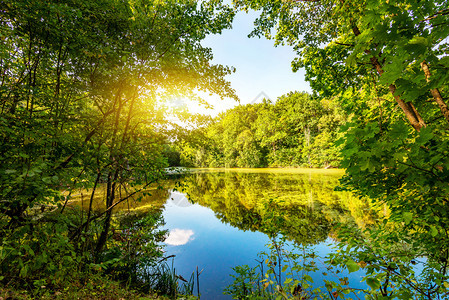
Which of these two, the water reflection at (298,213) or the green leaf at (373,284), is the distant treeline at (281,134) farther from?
the green leaf at (373,284)

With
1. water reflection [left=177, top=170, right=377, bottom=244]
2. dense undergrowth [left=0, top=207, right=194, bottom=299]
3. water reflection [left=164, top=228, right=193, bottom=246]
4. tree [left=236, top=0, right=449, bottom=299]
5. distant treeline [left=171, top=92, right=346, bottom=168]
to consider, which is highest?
distant treeline [left=171, top=92, right=346, bottom=168]

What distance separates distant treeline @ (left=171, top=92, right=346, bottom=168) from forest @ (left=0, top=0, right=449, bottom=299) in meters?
30.2

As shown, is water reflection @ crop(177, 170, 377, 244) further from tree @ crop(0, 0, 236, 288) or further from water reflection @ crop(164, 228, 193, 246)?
tree @ crop(0, 0, 236, 288)

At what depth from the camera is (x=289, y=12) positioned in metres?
5.57

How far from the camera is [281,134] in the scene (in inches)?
1757

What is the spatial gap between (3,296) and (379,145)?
4647 millimetres

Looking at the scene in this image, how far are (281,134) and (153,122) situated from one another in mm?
43529

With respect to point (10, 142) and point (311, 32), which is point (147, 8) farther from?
point (311, 32)

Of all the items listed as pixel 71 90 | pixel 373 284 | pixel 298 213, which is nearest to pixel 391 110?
pixel 373 284

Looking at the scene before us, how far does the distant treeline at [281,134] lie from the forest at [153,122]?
30.2 meters

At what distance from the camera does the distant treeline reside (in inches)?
1457

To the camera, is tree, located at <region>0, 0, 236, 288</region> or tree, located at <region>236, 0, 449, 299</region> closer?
tree, located at <region>236, 0, 449, 299</region>

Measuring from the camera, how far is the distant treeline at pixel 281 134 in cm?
3700

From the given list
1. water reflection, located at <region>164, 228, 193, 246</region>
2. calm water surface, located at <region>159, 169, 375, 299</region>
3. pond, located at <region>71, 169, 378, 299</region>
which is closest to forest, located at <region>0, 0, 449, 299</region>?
pond, located at <region>71, 169, 378, 299</region>
